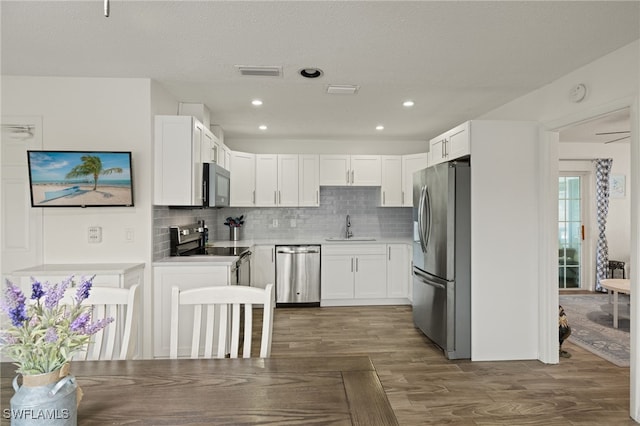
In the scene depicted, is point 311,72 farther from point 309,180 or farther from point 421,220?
point 309,180

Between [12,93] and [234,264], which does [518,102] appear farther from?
[12,93]

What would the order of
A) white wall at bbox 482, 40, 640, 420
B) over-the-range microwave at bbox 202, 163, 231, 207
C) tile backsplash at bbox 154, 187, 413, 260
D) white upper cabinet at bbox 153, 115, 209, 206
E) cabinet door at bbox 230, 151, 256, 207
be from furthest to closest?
tile backsplash at bbox 154, 187, 413, 260
cabinet door at bbox 230, 151, 256, 207
over-the-range microwave at bbox 202, 163, 231, 207
white upper cabinet at bbox 153, 115, 209, 206
white wall at bbox 482, 40, 640, 420

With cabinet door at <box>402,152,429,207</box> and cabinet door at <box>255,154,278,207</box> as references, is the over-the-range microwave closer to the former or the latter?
cabinet door at <box>255,154,278,207</box>

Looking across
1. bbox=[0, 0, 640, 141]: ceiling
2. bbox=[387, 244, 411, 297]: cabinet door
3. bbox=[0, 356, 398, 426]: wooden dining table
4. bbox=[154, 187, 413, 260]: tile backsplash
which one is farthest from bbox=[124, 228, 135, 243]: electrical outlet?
bbox=[387, 244, 411, 297]: cabinet door

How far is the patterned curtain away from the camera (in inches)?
230

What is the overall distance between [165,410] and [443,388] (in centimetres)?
230

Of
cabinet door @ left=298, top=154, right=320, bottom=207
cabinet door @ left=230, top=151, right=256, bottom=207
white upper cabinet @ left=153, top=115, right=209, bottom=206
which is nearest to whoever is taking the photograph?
white upper cabinet @ left=153, top=115, right=209, bottom=206

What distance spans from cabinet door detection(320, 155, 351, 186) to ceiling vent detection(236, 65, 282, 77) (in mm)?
2415

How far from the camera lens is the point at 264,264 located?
502 centimetres

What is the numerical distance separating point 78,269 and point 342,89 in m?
2.62

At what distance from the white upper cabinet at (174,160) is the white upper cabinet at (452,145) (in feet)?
7.96

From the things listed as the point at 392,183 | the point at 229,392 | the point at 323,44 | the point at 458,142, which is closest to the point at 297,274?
the point at 392,183

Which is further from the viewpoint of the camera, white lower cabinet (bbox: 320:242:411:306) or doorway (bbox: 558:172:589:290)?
doorway (bbox: 558:172:589:290)

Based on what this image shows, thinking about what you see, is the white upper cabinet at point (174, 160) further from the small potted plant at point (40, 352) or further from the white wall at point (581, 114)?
the white wall at point (581, 114)
